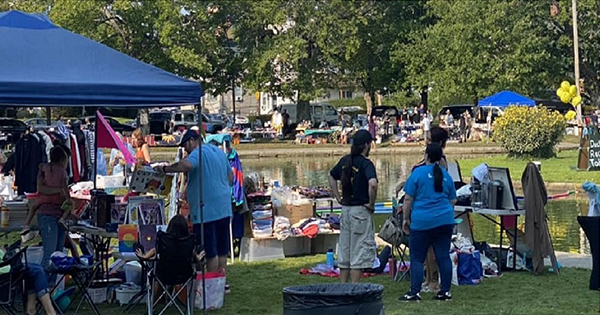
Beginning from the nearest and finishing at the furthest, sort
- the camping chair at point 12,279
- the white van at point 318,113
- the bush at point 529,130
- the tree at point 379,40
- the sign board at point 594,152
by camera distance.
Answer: the camping chair at point 12,279
the sign board at point 594,152
the bush at point 529,130
the tree at point 379,40
the white van at point 318,113

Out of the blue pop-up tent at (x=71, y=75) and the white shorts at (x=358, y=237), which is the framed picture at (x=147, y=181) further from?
the white shorts at (x=358, y=237)

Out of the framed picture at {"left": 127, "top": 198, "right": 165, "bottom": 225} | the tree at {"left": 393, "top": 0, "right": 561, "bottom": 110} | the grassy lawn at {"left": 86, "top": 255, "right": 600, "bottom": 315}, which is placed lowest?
the grassy lawn at {"left": 86, "top": 255, "right": 600, "bottom": 315}

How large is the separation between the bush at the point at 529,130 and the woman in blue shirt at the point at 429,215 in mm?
19155

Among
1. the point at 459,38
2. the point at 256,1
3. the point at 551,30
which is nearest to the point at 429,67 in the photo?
the point at 459,38

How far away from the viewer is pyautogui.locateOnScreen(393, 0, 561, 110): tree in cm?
4738

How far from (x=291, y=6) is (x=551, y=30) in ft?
45.2

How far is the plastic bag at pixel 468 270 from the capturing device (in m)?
11.1

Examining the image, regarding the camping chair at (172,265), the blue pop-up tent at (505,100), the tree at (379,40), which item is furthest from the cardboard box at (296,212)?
the tree at (379,40)

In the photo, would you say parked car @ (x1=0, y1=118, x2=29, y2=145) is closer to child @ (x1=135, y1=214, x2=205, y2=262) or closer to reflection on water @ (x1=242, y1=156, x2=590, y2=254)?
reflection on water @ (x1=242, y1=156, x2=590, y2=254)

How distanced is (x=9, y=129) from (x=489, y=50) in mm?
23683

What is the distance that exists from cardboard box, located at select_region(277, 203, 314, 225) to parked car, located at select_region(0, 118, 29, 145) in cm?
2013

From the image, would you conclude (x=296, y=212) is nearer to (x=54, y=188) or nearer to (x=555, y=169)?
(x=54, y=188)

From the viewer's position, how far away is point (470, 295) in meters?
10.4

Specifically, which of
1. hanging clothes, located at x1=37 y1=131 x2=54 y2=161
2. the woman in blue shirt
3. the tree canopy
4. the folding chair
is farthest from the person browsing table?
the tree canopy
